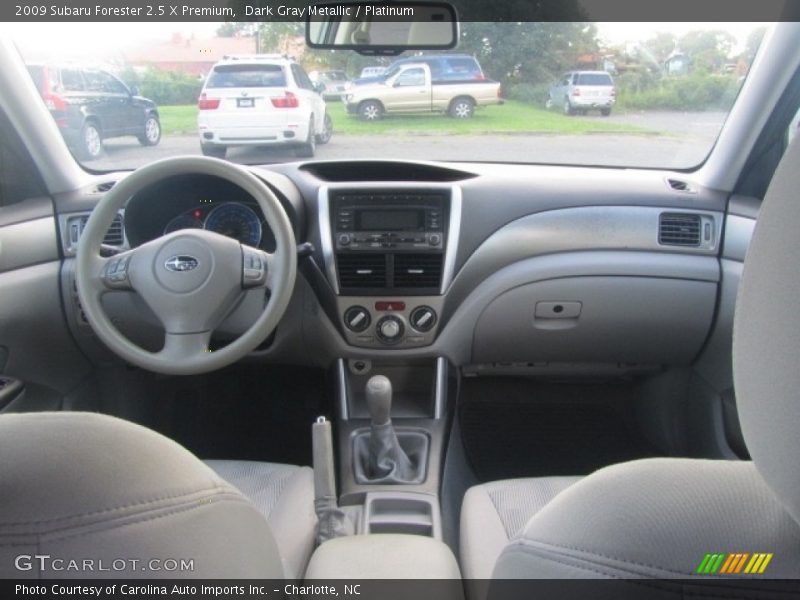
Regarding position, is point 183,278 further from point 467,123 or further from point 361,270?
→ point 467,123

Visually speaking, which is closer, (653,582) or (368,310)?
(653,582)

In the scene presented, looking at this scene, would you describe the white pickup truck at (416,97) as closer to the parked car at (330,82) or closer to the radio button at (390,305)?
the parked car at (330,82)

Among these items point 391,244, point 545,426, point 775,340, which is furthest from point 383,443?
point 775,340

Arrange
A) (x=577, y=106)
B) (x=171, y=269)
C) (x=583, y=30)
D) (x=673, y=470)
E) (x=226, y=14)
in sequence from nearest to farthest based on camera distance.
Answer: (x=673, y=470) < (x=171, y=269) < (x=226, y=14) < (x=583, y=30) < (x=577, y=106)

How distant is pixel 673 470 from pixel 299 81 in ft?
9.68

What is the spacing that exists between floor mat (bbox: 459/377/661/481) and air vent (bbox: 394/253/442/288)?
2.33 feet

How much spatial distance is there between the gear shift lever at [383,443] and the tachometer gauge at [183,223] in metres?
0.90

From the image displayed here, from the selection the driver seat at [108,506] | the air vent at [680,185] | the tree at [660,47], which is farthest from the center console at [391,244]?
the driver seat at [108,506]

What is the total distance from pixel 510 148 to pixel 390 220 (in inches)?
33.9

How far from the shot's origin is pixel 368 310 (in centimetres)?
320

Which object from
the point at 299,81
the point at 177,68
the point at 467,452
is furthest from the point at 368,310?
the point at 177,68

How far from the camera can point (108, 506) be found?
0.88 m

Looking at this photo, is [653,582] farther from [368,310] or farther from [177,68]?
[177,68]

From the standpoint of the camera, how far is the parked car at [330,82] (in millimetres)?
3581
